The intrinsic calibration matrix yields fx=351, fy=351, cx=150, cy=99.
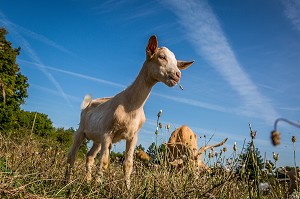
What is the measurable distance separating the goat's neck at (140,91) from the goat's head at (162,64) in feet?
0.48

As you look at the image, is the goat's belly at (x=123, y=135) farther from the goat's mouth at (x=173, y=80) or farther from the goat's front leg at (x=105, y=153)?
the goat's mouth at (x=173, y=80)

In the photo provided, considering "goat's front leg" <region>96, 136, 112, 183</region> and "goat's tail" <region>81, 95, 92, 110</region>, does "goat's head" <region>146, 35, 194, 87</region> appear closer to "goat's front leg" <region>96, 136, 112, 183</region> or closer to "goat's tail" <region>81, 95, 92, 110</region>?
"goat's front leg" <region>96, 136, 112, 183</region>

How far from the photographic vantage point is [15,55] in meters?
34.2

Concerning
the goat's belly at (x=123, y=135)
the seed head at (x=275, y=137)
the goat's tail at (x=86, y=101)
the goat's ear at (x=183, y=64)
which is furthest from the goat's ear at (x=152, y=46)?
the seed head at (x=275, y=137)

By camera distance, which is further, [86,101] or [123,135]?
[86,101]

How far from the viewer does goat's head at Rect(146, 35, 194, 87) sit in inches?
238

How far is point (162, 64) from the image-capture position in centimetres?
615

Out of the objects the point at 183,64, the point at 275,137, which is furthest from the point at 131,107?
the point at 275,137

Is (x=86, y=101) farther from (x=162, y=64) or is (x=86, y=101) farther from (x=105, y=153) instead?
(x=162, y=64)

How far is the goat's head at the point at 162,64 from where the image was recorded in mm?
6051

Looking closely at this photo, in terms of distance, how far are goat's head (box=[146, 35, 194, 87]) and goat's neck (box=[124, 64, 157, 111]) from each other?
0.48 feet

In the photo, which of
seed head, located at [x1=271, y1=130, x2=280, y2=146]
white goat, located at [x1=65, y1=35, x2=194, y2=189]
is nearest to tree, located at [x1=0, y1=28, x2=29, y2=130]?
white goat, located at [x1=65, y1=35, x2=194, y2=189]

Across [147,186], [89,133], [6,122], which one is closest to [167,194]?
[147,186]

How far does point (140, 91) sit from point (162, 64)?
2.10 ft
